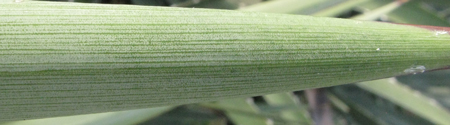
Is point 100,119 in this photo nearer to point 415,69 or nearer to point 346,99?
point 415,69

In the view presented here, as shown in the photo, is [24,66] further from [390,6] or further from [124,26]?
[390,6]

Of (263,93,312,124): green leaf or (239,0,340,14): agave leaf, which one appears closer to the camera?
(239,0,340,14): agave leaf

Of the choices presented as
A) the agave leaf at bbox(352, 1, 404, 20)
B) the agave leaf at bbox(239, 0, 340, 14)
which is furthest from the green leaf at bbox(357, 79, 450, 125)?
the agave leaf at bbox(239, 0, 340, 14)

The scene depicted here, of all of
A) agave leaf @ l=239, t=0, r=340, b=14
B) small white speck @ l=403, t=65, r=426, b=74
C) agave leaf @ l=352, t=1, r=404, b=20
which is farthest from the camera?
agave leaf @ l=352, t=1, r=404, b=20

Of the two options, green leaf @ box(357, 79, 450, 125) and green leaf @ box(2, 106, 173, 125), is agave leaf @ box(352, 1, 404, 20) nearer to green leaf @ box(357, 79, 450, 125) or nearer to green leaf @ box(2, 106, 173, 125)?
green leaf @ box(357, 79, 450, 125)

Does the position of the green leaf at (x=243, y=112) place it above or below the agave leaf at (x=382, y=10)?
below

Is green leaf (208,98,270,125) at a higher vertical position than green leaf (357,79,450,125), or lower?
higher

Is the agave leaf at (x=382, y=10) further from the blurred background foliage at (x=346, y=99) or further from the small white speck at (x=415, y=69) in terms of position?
the small white speck at (x=415, y=69)

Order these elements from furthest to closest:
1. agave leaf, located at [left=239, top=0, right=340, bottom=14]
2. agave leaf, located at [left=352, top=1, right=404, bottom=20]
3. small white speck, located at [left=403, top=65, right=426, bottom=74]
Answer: agave leaf, located at [left=352, top=1, right=404, bottom=20] → agave leaf, located at [left=239, top=0, right=340, bottom=14] → small white speck, located at [left=403, top=65, right=426, bottom=74]

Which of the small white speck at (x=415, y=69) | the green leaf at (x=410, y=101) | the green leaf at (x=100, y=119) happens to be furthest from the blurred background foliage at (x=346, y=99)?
the small white speck at (x=415, y=69)
